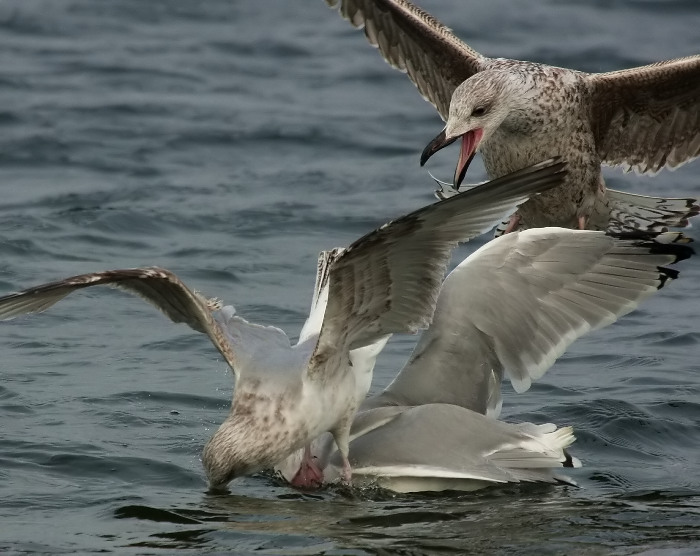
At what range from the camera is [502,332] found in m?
6.73

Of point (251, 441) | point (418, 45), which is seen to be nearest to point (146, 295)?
point (251, 441)

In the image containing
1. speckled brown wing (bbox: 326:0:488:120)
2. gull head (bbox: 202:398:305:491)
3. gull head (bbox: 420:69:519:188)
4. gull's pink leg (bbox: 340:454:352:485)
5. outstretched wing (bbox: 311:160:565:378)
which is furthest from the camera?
speckled brown wing (bbox: 326:0:488:120)

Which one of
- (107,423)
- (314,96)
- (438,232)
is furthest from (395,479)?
(314,96)

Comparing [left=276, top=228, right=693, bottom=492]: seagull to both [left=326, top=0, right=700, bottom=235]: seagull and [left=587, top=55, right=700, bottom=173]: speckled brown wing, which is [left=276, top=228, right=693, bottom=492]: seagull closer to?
[left=326, top=0, right=700, bottom=235]: seagull

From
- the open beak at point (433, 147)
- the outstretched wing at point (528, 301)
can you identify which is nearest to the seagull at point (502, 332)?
the outstretched wing at point (528, 301)

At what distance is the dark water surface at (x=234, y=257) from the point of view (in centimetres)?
593

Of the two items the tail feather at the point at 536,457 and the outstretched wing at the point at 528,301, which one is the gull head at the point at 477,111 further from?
the tail feather at the point at 536,457

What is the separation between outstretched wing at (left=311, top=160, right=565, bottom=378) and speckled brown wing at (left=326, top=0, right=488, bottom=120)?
3069 mm

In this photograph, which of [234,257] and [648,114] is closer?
[648,114]

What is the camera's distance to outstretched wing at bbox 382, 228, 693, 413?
6668 millimetres

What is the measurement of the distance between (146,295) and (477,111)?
7.17 ft

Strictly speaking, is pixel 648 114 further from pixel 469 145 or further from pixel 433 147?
pixel 433 147

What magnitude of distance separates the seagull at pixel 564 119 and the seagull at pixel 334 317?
132 centimetres

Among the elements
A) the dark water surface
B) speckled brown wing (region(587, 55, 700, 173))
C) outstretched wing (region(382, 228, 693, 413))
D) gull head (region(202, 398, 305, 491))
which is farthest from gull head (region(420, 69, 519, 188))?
gull head (region(202, 398, 305, 491))
